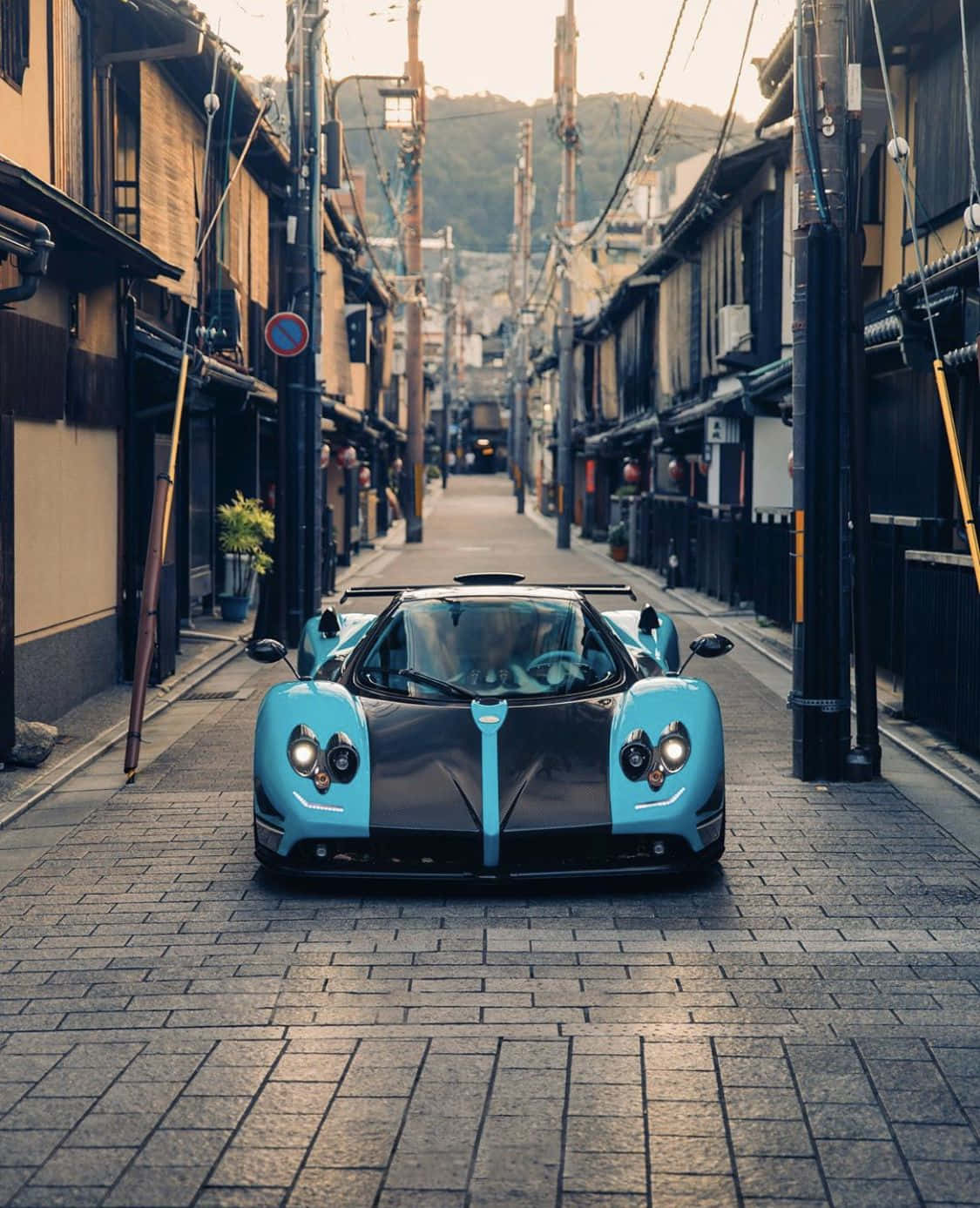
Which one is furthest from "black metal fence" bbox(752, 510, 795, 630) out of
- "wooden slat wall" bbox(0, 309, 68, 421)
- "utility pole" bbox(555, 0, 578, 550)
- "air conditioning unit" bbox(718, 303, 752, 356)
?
"utility pole" bbox(555, 0, 578, 550)

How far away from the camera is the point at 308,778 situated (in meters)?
7.20

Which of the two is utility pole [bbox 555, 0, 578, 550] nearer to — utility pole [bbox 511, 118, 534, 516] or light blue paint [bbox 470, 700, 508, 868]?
utility pole [bbox 511, 118, 534, 516]

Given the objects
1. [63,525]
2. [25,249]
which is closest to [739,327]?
[63,525]

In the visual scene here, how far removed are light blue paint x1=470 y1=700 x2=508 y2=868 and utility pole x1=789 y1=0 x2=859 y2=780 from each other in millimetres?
3341

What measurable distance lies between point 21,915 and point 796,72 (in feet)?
22.8

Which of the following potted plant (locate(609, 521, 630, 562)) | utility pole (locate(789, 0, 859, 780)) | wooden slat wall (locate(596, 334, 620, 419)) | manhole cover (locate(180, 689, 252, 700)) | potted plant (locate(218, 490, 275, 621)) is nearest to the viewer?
utility pole (locate(789, 0, 859, 780))

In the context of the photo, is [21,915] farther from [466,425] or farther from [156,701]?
[466,425]

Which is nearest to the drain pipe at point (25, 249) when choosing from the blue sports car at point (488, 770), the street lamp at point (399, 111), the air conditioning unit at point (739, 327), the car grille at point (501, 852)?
the blue sports car at point (488, 770)

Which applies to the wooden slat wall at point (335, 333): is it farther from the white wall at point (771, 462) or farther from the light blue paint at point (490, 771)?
the light blue paint at point (490, 771)

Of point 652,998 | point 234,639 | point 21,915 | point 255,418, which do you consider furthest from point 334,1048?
point 255,418

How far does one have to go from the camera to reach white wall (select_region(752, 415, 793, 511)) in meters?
24.5

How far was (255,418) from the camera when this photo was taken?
2383 centimetres

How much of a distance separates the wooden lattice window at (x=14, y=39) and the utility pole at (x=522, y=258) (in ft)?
168

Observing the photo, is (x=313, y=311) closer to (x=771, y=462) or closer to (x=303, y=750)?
(x=771, y=462)
